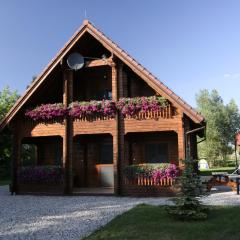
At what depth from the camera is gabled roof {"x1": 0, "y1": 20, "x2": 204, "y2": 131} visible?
1416 centimetres

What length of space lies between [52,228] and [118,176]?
653 cm

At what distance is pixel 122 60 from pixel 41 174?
6.37m

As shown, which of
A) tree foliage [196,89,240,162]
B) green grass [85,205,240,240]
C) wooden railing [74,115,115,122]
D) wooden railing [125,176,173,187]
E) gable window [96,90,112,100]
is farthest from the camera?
tree foliage [196,89,240,162]

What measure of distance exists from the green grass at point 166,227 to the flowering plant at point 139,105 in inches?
225

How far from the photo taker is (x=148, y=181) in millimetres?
14602

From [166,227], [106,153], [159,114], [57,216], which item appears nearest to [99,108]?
[159,114]

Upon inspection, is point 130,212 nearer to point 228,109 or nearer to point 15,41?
point 15,41

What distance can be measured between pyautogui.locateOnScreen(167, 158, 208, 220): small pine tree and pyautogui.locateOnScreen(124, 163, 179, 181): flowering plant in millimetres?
4736

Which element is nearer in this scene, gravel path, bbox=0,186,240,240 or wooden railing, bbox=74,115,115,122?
gravel path, bbox=0,186,240,240

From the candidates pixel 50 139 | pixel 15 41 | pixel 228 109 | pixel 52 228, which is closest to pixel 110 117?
pixel 50 139

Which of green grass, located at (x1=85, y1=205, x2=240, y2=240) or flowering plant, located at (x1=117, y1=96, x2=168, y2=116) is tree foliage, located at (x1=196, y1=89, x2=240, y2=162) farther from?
green grass, located at (x1=85, y1=205, x2=240, y2=240)

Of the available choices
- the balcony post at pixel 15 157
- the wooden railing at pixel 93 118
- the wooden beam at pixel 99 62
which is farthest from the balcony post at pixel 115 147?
the balcony post at pixel 15 157

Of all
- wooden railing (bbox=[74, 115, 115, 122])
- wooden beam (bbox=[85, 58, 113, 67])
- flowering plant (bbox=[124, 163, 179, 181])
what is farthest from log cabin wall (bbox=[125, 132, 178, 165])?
wooden beam (bbox=[85, 58, 113, 67])

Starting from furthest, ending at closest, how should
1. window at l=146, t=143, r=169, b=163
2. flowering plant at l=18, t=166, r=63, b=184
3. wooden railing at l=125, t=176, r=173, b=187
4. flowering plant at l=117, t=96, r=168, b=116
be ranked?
window at l=146, t=143, r=169, b=163, flowering plant at l=18, t=166, r=63, b=184, flowering plant at l=117, t=96, r=168, b=116, wooden railing at l=125, t=176, r=173, b=187
